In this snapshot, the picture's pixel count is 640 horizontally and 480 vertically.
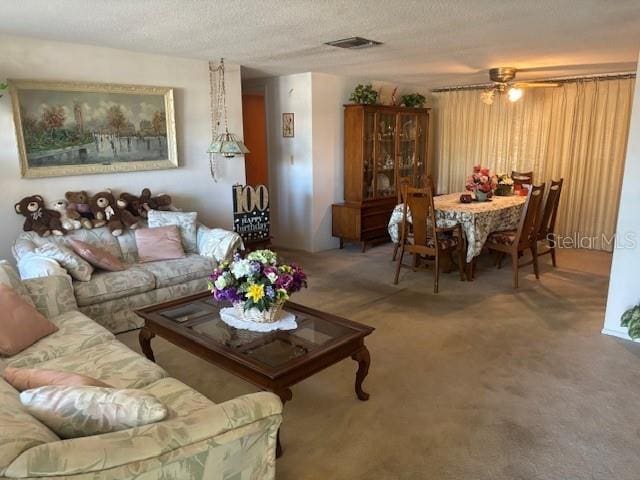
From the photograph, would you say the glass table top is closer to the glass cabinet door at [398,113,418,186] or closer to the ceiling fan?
the ceiling fan

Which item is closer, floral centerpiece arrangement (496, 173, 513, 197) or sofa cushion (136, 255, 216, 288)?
sofa cushion (136, 255, 216, 288)

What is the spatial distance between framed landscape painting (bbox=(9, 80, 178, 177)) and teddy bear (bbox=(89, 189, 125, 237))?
0.89 feet

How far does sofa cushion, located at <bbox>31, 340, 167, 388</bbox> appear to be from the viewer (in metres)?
2.07

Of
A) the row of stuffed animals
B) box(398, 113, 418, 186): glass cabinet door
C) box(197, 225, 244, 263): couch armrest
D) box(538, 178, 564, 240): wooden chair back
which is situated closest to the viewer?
the row of stuffed animals

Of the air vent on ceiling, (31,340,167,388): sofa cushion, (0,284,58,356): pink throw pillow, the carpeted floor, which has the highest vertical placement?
the air vent on ceiling

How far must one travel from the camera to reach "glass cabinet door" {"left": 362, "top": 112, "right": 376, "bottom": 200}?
589cm

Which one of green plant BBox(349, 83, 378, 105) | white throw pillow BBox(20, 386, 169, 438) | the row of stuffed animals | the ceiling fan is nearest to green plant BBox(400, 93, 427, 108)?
green plant BBox(349, 83, 378, 105)

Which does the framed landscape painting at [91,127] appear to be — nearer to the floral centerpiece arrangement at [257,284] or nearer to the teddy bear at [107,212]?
the teddy bear at [107,212]

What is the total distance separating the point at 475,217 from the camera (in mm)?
4484

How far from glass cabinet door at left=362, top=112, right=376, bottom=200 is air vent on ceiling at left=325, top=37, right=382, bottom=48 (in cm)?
197

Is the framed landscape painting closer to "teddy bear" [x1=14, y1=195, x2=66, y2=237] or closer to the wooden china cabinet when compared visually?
"teddy bear" [x1=14, y1=195, x2=66, y2=237]

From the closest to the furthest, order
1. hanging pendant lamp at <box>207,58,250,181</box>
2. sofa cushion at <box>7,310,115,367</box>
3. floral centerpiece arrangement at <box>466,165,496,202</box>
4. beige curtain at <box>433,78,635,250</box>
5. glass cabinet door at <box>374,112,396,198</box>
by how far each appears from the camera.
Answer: sofa cushion at <box>7,310,115,367</box> < hanging pendant lamp at <box>207,58,250,181</box> < floral centerpiece arrangement at <box>466,165,496,202</box> < beige curtain at <box>433,78,635,250</box> < glass cabinet door at <box>374,112,396,198</box>

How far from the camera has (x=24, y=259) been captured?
333cm

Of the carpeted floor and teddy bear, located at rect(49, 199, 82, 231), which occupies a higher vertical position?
teddy bear, located at rect(49, 199, 82, 231)
